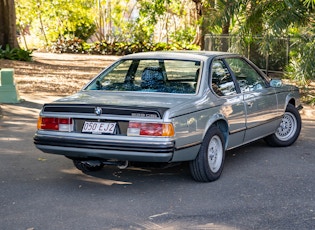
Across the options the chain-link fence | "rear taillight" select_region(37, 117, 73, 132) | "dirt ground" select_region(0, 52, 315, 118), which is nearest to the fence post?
"dirt ground" select_region(0, 52, 315, 118)

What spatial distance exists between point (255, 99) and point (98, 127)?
2488 mm

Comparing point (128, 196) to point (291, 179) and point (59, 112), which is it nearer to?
point (59, 112)

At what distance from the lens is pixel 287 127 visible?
29.7 feet

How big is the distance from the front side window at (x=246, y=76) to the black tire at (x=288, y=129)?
0.85m

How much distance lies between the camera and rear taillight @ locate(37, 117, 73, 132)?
6.48 metres

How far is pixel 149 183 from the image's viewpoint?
687 cm

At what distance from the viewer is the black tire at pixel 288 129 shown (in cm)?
894

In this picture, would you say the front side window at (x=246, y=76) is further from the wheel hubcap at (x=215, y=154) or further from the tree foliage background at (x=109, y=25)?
the tree foliage background at (x=109, y=25)

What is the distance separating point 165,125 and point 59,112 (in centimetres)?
125

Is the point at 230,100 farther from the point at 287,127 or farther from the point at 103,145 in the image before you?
the point at 287,127

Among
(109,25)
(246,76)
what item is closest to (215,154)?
(246,76)

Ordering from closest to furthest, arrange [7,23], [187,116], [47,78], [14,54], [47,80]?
1. [187,116]
2. [47,80]
3. [47,78]
4. [14,54]
5. [7,23]

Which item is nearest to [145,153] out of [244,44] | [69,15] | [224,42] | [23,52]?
[244,44]

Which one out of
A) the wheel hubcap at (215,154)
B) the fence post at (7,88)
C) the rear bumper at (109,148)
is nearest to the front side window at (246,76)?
the wheel hubcap at (215,154)
